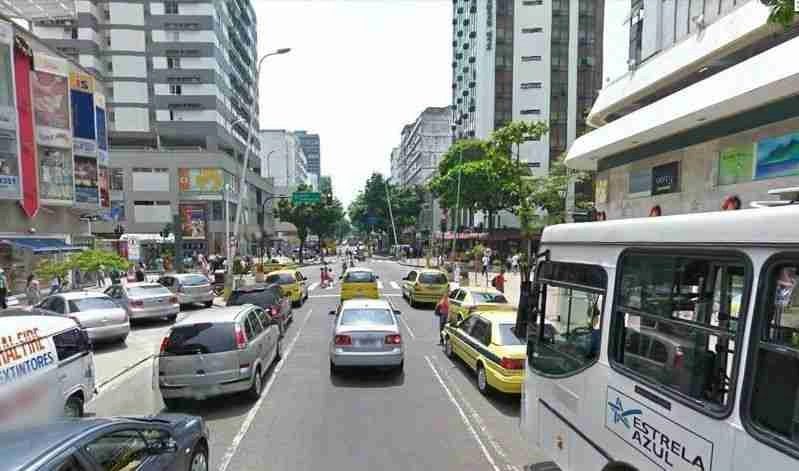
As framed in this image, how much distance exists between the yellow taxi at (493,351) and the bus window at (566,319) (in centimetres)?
199

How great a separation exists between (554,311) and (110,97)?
192 feet

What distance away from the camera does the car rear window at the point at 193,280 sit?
17.4 m

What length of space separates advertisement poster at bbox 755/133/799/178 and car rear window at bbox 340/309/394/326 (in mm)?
9734

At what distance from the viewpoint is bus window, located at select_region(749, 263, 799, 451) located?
222 centimetres

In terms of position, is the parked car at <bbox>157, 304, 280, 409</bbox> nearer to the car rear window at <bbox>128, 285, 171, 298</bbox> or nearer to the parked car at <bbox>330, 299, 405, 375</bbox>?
the parked car at <bbox>330, 299, 405, 375</bbox>

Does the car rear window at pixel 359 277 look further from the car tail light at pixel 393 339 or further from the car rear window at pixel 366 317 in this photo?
the car tail light at pixel 393 339

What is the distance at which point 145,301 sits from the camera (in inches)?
545

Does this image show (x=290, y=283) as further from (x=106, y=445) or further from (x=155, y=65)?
(x=155, y=65)

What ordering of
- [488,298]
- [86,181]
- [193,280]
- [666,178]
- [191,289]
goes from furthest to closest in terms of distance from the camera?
[86,181]
[193,280]
[191,289]
[666,178]
[488,298]

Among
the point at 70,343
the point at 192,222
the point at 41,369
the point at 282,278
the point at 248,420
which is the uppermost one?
the point at 192,222

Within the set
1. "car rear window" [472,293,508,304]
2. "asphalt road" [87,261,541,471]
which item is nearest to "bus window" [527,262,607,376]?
"asphalt road" [87,261,541,471]

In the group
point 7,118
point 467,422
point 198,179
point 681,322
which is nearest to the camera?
point 681,322

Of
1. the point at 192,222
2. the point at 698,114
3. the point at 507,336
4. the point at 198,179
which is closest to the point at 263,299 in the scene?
the point at 507,336

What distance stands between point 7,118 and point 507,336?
73.5 ft
